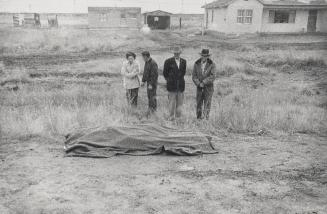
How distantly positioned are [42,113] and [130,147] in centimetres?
319

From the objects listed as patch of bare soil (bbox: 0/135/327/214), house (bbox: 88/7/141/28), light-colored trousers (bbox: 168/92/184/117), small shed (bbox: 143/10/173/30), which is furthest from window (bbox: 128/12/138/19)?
patch of bare soil (bbox: 0/135/327/214)

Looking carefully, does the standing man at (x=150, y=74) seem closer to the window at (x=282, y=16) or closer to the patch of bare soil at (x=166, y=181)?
the patch of bare soil at (x=166, y=181)

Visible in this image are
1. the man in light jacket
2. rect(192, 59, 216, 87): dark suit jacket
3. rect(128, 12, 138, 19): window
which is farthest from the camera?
rect(128, 12, 138, 19): window

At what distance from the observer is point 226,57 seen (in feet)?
69.4

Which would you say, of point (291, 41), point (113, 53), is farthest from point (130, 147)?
point (291, 41)

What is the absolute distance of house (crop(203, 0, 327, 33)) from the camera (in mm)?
33062

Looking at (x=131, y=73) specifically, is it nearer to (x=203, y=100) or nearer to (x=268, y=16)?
(x=203, y=100)

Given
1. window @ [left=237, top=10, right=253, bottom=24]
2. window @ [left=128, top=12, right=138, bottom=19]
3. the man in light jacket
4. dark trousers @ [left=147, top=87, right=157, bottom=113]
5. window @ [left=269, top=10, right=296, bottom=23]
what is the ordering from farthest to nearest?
window @ [left=128, top=12, right=138, bottom=19]
window @ [left=269, top=10, right=296, bottom=23]
window @ [left=237, top=10, right=253, bottom=24]
dark trousers @ [left=147, top=87, right=157, bottom=113]
the man in light jacket

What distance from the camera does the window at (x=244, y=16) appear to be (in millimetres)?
33312

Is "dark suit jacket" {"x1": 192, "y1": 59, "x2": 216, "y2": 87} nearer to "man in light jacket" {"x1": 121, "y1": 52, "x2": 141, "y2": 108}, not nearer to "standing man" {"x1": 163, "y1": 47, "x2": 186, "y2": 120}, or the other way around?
"standing man" {"x1": 163, "y1": 47, "x2": 186, "y2": 120}

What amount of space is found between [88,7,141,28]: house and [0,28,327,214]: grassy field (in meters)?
26.7

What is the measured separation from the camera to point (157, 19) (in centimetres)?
4403

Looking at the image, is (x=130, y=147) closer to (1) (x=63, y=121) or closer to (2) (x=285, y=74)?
(1) (x=63, y=121)

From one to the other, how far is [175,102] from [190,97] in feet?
12.4
